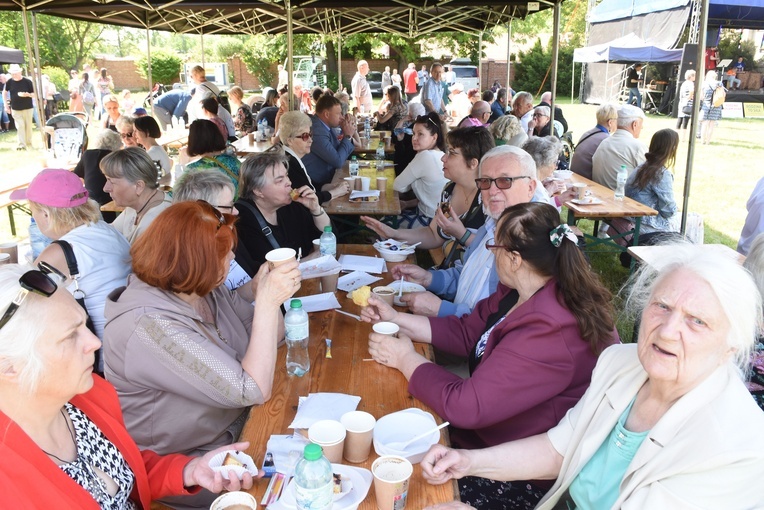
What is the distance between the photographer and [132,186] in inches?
158

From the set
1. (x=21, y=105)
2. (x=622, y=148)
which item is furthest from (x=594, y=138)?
(x=21, y=105)

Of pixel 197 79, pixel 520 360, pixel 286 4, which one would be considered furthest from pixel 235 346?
pixel 197 79

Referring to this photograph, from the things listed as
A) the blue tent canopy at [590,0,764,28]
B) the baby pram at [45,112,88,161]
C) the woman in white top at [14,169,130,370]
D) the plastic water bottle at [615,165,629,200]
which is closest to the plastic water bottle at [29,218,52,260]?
the woman in white top at [14,169,130,370]

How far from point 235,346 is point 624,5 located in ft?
77.9

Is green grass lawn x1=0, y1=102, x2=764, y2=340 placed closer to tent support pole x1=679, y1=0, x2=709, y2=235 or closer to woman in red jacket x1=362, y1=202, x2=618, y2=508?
tent support pole x1=679, y1=0, x2=709, y2=235

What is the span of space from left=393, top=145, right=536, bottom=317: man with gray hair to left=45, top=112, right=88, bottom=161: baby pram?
6390mm

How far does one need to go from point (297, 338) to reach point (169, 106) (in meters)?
13.4

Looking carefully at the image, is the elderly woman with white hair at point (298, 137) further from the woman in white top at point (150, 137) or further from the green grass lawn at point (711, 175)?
the green grass lawn at point (711, 175)

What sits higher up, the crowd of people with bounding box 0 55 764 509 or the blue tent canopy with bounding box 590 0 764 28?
the blue tent canopy with bounding box 590 0 764 28

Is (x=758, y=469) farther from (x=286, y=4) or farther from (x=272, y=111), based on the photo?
(x=272, y=111)

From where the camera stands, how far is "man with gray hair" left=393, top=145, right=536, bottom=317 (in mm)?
2877

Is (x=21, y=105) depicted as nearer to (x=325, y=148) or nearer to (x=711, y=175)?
(x=325, y=148)

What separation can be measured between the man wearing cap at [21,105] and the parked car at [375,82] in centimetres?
1596

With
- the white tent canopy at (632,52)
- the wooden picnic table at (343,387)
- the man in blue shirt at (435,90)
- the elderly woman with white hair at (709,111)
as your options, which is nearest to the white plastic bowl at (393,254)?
the wooden picnic table at (343,387)
